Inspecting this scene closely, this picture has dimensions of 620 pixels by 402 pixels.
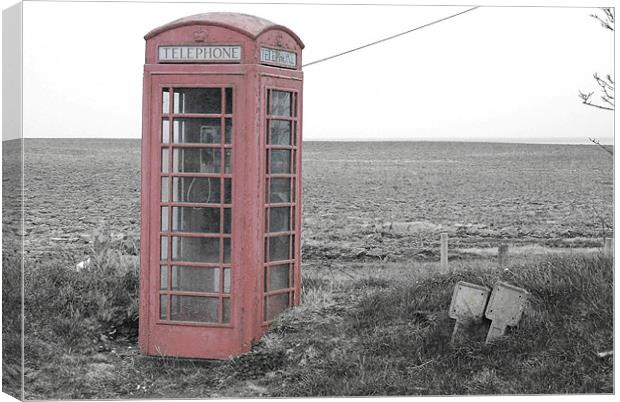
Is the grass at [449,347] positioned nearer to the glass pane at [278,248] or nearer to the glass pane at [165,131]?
the glass pane at [278,248]

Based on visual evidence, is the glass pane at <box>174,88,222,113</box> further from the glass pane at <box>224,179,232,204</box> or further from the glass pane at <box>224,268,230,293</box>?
the glass pane at <box>224,268,230,293</box>

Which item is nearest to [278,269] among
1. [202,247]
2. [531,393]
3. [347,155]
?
[202,247]

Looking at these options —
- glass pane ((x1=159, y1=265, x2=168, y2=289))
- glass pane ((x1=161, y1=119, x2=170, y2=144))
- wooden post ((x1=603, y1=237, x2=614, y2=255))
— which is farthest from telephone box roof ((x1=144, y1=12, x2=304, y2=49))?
wooden post ((x1=603, y1=237, x2=614, y2=255))

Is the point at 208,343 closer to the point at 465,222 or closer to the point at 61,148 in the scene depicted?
the point at 61,148

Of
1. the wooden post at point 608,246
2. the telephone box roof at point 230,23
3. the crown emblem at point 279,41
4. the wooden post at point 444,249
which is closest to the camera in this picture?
the telephone box roof at point 230,23

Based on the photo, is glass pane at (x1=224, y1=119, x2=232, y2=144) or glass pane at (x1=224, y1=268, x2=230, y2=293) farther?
glass pane at (x1=224, y1=268, x2=230, y2=293)

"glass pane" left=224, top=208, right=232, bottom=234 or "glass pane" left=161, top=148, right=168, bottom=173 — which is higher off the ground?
"glass pane" left=161, top=148, right=168, bottom=173

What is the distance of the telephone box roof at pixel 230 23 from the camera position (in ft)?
22.0

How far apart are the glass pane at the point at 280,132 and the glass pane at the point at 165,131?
70 cm

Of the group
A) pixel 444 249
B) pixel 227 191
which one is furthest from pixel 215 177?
pixel 444 249

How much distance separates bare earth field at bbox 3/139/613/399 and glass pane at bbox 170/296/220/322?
316mm

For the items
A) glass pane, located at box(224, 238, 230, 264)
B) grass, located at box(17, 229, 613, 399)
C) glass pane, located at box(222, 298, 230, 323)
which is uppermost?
glass pane, located at box(224, 238, 230, 264)

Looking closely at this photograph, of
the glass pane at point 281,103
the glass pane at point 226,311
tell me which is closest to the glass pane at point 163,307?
the glass pane at point 226,311

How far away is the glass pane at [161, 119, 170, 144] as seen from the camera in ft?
22.5
